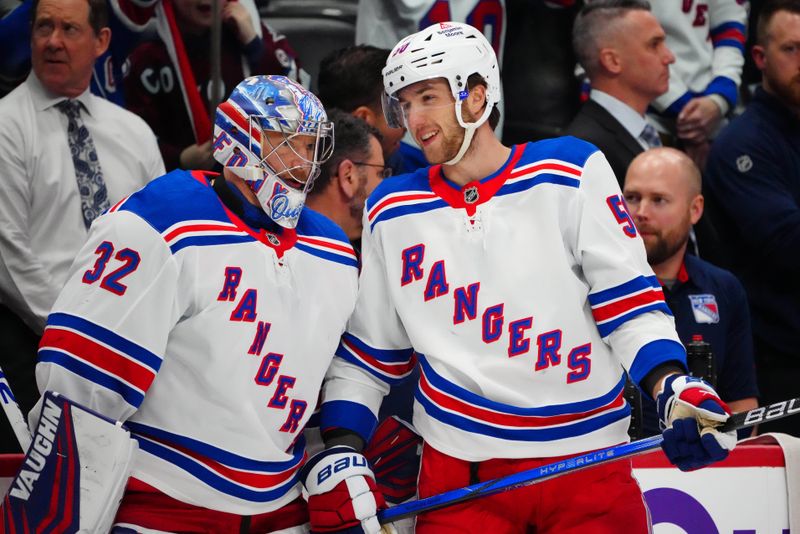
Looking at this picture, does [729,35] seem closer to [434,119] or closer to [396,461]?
[434,119]

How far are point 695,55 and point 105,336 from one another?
335 centimetres

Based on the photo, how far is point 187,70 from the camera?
4.40m

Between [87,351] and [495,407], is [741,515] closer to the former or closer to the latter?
[495,407]

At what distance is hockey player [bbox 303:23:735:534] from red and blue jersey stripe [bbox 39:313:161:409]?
480mm

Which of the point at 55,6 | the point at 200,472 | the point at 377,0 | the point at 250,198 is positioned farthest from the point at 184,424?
the point at 377,0

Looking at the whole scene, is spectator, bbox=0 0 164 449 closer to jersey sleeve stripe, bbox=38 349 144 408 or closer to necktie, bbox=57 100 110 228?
necktie, bbox=57 100 110 228

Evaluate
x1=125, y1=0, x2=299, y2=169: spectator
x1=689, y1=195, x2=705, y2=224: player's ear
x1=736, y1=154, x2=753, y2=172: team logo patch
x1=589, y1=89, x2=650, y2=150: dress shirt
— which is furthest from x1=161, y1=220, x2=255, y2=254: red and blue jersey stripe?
x1=736, y1=154, x2=753, y2=172: team logo patch

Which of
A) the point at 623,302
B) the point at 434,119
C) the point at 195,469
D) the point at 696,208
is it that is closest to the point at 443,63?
the point at 434,119

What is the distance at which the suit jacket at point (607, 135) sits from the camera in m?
4.47

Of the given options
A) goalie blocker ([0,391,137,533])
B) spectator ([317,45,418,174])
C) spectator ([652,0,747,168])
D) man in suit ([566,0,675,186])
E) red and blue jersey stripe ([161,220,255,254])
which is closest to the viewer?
goalie blocker ([0,391,137,533])

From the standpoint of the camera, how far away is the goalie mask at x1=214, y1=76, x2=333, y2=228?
2.75m

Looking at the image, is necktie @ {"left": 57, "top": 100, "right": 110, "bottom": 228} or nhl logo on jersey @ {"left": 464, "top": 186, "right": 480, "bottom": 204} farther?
necktie @ {"left": 57, "top": 100, "right": 110, "bottom": 228}

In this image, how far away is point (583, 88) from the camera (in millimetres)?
4977

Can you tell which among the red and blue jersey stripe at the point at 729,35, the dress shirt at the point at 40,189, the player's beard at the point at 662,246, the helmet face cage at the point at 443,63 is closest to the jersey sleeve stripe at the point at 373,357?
the helmet face cage at the point at 443,63
